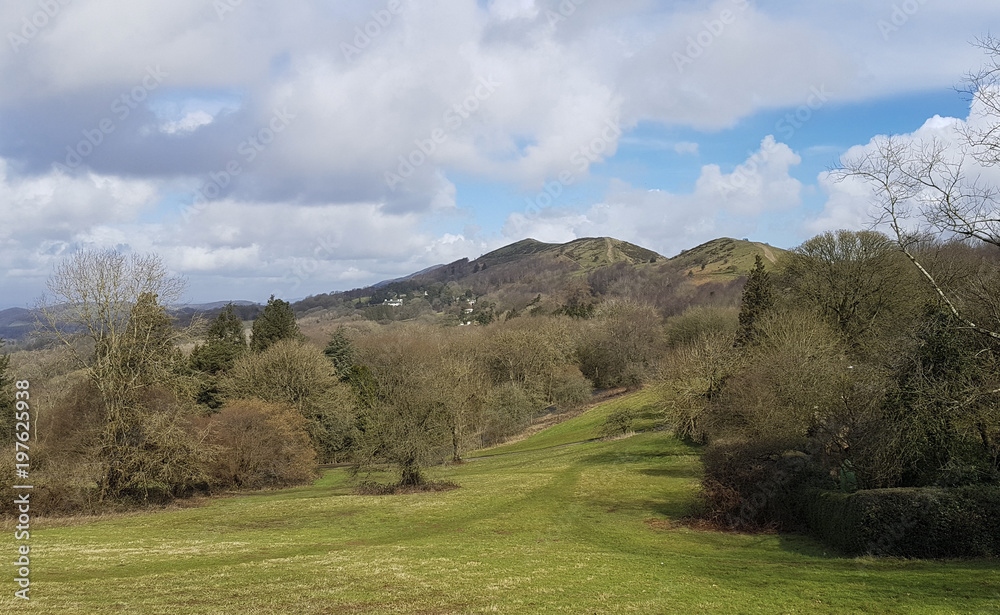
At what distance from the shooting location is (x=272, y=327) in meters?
66.9

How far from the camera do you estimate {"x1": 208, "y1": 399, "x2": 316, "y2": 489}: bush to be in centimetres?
4041

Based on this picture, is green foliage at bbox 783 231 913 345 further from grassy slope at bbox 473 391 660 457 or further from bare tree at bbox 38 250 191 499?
bare tree at bbox 38 250 191 499

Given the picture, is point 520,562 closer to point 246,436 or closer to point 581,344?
point 246,436

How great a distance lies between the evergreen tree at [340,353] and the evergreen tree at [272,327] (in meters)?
4.71

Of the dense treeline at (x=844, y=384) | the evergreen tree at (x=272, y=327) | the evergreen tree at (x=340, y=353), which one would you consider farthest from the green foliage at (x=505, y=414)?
the dense treeline at (x=844, y=384)

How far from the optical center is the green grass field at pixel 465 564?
1205cm

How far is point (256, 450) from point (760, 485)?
3350 centimetres

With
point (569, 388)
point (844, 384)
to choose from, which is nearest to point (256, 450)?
point (844, 384)

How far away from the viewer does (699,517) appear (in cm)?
2381

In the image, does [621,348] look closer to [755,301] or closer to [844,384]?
[755,301]

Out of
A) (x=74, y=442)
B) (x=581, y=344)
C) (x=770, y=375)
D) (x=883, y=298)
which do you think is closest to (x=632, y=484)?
(x=770, y=375)

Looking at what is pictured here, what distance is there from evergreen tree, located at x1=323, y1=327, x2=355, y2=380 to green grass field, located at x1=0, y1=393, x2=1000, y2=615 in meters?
38.0

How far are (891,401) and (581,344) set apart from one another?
75.1 metres

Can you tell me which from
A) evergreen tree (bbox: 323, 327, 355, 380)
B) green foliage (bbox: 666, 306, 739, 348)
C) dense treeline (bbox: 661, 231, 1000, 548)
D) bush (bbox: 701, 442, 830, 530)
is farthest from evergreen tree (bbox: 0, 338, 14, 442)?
green foliage (bbox: 666, 306, 739, 348)
